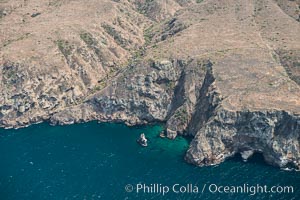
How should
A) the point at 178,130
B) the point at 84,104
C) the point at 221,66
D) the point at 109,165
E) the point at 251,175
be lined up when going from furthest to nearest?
the point at 84,104 → the point at 221,66 → the point at 178,130 → the point at 109,165 → the point at 251,175

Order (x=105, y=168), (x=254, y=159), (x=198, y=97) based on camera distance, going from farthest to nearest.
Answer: (x=198, y=97) < (x=105, y=168) < (x=254, y=159)

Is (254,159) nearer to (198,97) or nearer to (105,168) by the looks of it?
(198,97)

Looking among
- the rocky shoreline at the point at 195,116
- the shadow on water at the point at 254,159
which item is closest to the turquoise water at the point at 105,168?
the shadow on water at the point at 254,159

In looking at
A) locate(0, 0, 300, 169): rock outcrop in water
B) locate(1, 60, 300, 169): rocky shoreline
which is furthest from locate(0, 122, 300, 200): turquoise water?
locate(0, 0, 300, 169): rock outcrop in water

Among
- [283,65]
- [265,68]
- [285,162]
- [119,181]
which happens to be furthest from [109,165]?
[283,65]

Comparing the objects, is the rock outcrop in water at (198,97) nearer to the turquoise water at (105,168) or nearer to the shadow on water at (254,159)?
the shadow on water at (254,159)

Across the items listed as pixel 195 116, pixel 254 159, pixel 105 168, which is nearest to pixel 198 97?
pixel 195 116

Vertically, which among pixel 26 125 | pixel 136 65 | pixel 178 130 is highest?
pixel 136 65

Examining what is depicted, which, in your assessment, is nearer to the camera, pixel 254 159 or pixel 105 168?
pixel 254 159

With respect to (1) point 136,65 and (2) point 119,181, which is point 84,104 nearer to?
(1) point 136,65
